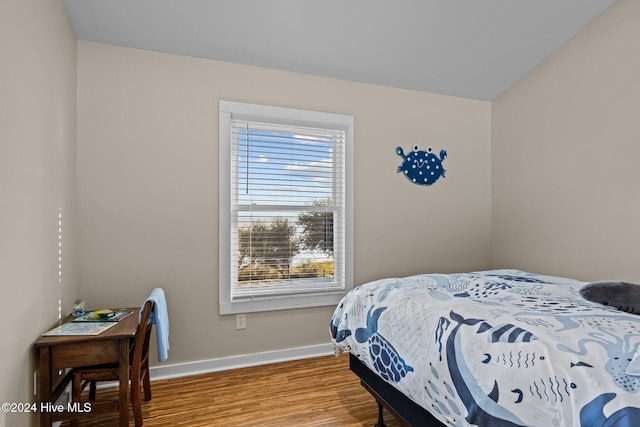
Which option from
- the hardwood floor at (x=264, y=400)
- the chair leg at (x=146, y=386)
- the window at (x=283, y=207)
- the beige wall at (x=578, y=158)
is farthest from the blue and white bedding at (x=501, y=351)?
the chair leg at (x=146, y=386)

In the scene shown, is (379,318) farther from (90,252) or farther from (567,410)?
(90,252)

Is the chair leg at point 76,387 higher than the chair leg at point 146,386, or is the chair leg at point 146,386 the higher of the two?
the chair leg at point 76,387

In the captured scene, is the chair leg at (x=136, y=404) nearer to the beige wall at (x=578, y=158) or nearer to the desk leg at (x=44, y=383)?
the desk leg at (x=44, y=383)

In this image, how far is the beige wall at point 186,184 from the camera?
2570 mm

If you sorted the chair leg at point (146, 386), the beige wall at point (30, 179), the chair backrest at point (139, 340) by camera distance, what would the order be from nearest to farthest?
the beige wall at point (30, 179) → the chair backrest at point (139, 340) → the chair leg at point (146, 386)

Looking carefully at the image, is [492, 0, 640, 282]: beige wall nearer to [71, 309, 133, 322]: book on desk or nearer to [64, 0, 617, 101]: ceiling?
[64, 0, 617, 101]: ceiling

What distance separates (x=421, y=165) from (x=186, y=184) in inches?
86.2

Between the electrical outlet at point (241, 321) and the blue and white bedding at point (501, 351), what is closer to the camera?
the blue and white bedding at point (501, 351)

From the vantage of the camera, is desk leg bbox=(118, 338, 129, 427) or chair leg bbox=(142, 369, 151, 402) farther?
chair leg bbox=(142, 369, 151, 402)

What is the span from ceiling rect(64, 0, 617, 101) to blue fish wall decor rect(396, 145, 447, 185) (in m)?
0.71

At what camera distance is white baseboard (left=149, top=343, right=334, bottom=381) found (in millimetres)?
2693

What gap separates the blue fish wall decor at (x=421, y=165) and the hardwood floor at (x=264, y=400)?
6.11 ft

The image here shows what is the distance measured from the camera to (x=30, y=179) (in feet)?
5.43

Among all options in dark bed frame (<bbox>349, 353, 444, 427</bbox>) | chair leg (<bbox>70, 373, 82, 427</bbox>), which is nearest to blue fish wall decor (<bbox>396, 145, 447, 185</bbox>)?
dark bed frame (<bbox>349, 353, 444, 427</bbox>)
